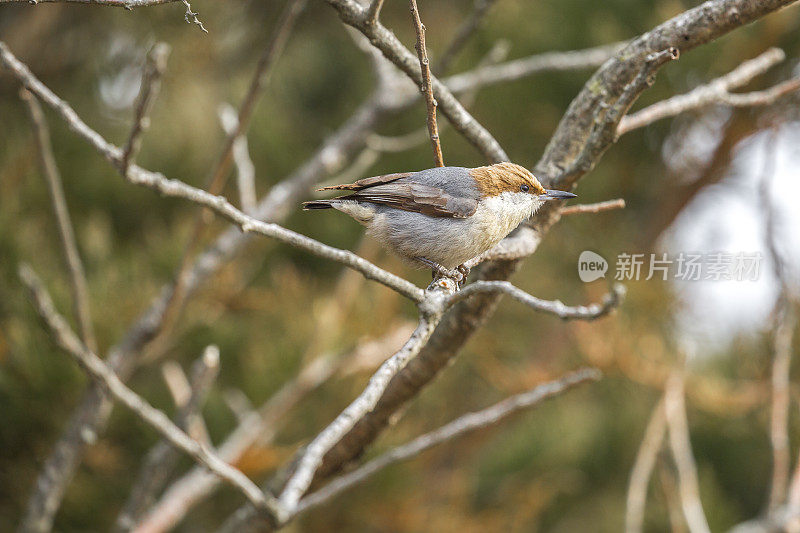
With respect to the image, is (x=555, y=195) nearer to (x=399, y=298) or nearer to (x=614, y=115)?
(x=614, y=115)

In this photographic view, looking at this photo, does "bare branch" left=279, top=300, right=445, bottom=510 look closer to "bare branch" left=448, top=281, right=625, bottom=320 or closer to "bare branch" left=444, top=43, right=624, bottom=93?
"bare branch" left=448, top=281, right=625, bottom=320

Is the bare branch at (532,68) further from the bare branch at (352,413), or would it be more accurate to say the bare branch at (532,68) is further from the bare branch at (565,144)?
the bare branch at (352,413)

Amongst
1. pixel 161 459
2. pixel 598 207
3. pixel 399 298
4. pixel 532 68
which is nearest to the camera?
pixel 598 207

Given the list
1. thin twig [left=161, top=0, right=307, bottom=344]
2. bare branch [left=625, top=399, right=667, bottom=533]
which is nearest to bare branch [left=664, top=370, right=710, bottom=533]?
bare branch [left=625, top=399, right=667, bottom=533]

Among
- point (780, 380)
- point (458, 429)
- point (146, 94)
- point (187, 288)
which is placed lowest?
point (458, 429)

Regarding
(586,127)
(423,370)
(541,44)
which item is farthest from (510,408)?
(541,44)

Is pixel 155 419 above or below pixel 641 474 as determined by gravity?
below

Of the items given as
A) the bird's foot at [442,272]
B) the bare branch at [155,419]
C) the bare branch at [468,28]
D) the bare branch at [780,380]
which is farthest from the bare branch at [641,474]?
the bare branch at [468,28]

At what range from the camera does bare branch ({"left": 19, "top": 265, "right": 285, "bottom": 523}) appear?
1160 mm

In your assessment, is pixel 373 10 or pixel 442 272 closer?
Answer: pixel 373 10

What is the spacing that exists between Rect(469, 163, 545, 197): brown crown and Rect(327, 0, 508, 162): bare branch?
0.04m

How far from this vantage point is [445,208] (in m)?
1.36

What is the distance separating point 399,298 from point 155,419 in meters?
1.65

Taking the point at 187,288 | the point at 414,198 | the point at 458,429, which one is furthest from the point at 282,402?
the point at 414,198
